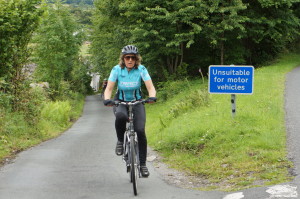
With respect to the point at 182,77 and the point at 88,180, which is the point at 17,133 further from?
the point at 182,77

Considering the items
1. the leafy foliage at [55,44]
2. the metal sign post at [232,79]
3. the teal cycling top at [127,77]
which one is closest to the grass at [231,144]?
the metal sign post at [232,79]

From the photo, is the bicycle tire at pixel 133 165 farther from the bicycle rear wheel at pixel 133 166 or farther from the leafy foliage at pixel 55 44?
the leafy foliage at pixel 55 44

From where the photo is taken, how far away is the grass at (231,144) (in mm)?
6816

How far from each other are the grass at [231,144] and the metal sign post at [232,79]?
0.84m

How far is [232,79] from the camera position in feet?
30.7

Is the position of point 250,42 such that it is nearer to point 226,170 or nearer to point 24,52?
point 24,52

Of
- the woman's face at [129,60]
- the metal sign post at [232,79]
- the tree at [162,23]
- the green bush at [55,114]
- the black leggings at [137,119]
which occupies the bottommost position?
the green bush at [55,114]

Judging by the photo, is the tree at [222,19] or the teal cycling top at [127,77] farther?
the tree at [222,19]

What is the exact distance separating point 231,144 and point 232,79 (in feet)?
5.46

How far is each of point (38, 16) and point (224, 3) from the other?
14.5 m

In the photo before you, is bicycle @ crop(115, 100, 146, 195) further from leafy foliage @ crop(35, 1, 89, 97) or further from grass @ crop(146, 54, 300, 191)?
leafy foliage @ crop(35, 1, 89, 97)

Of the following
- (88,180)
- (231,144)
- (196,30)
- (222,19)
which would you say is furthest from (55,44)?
(88,180)

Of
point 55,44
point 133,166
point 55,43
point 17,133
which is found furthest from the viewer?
point 55,44

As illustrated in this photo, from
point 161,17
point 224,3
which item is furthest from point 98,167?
point 224,3
